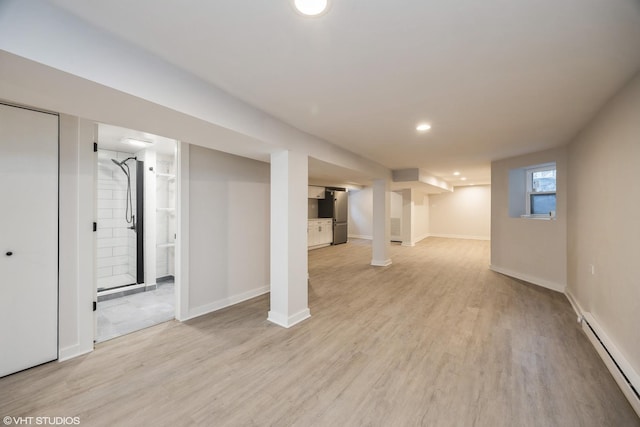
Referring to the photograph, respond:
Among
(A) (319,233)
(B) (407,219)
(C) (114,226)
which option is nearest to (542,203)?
(B) (407,219)

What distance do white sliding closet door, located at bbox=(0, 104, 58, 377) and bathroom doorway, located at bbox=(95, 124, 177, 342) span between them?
4.64ft

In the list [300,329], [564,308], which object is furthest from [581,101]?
[300,329]

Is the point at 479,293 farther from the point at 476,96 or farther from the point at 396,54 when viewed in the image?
the point at 396,54

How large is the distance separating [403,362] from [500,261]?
162 inches

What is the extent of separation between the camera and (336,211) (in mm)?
8953

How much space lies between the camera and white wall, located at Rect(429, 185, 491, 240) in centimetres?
966

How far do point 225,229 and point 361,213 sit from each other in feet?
26.1

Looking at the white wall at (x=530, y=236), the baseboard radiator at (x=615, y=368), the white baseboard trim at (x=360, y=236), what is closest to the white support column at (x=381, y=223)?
the white wall at (x=530, y=236)

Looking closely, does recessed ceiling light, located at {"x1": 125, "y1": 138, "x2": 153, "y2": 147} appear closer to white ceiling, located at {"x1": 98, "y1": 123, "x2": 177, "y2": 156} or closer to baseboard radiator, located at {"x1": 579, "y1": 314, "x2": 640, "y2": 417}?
white ceiling, located at {"x1": 98, "y1": 123, "x2": 177, "y2": 156}

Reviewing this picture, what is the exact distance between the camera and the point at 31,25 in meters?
1.13

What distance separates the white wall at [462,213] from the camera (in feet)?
31.7

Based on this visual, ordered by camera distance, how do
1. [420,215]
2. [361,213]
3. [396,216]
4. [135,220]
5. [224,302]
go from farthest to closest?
[361,213]
[420,215]
[396,216]
[135,220]
[224,302]

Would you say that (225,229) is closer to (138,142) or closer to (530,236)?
(138,142)

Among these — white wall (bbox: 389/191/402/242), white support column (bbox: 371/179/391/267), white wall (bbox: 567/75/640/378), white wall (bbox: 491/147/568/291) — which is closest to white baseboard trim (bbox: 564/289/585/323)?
white wall (bbox: 567/75/640/378)
